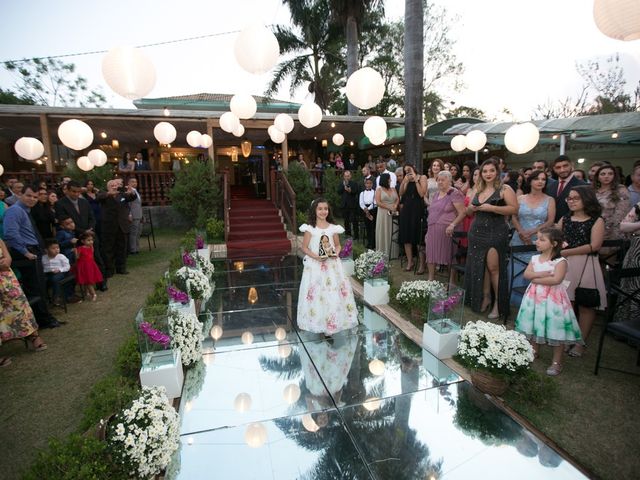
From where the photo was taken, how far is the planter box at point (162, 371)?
3199mm

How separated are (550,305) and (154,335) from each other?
367 cm

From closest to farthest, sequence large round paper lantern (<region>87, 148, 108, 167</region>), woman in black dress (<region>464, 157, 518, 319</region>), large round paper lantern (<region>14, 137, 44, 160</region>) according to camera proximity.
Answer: woman in black dress (<region>464, 157, 518, 319</region>) < large round paper lantern (<region>14, 137, 44, 160</region>) < large round paper lantern (<region>87, 148, 108, 167</region>)

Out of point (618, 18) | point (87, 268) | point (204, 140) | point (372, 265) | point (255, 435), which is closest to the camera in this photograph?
point (618, 18)

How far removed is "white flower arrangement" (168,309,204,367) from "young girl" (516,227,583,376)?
3343mm

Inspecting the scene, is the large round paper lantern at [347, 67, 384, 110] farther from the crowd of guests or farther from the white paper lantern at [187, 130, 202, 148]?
the white paper lantern at [187, 130, 202, 148]

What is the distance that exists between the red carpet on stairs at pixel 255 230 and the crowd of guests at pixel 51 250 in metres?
2.93

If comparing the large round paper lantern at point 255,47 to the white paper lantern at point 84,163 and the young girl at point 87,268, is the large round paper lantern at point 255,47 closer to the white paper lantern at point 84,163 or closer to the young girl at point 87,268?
the young girl at point 87,268

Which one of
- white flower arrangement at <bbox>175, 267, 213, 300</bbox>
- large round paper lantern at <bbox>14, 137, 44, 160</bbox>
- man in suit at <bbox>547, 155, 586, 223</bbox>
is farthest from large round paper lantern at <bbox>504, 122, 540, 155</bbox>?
large round paper lantern at <bbox>14, 137, 44, 160</bbox>

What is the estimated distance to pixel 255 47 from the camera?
4.69m

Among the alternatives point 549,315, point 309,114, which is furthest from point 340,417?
point 309,114

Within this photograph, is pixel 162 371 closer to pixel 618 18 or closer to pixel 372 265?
pixel 372 265

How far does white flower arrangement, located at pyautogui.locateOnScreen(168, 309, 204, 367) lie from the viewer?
3.58 meters

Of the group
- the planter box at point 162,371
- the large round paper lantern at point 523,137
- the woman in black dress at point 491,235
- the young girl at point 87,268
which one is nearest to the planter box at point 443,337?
the woman in black dress at point 491,235

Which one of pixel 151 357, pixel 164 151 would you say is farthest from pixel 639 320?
pixel 164 151
